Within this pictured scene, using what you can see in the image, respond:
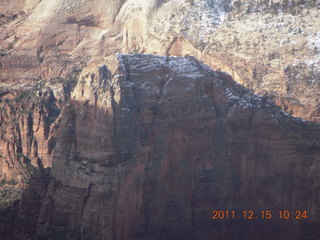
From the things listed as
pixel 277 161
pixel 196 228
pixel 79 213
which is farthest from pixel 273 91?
pixel 79 213

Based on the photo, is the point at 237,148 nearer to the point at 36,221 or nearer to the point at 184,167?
the point at 184,167

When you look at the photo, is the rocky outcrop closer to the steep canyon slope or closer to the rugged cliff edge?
the steep canyon slope
